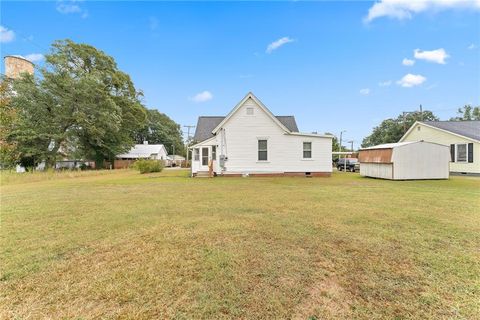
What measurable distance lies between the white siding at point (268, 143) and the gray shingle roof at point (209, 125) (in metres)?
3.77

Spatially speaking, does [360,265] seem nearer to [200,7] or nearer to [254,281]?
[254,281]

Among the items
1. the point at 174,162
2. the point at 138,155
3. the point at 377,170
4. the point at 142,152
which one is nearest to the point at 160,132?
the point at 174,162

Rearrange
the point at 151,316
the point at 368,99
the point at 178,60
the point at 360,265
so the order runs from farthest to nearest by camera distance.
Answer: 1. the point at 368,99
2. the point at 178,60
3. the point at 360,265
4. the point at 151,316

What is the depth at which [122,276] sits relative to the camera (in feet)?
9.66

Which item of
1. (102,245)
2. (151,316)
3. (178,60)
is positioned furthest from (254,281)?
(178,60)

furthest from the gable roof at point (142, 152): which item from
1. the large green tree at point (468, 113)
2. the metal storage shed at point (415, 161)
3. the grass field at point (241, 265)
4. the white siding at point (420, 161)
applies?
the large green tree at point (468, 113)

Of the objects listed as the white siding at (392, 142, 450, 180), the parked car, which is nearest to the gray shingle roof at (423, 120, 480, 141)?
the white siding at (392, 142, 450, 180)

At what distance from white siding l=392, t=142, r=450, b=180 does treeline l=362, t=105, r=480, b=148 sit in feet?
71.6

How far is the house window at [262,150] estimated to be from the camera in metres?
18.0

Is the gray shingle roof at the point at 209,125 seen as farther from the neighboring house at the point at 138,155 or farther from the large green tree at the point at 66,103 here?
the neighboring house at the point at 138,155

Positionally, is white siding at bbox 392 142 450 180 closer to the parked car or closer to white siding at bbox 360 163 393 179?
white siding at bbox 360 163 393 179

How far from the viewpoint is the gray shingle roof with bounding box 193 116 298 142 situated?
21.6 m

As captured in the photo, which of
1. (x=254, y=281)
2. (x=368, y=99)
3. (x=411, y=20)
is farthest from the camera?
(x=368, y=99)

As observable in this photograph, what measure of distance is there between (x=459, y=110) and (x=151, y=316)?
53.6m
